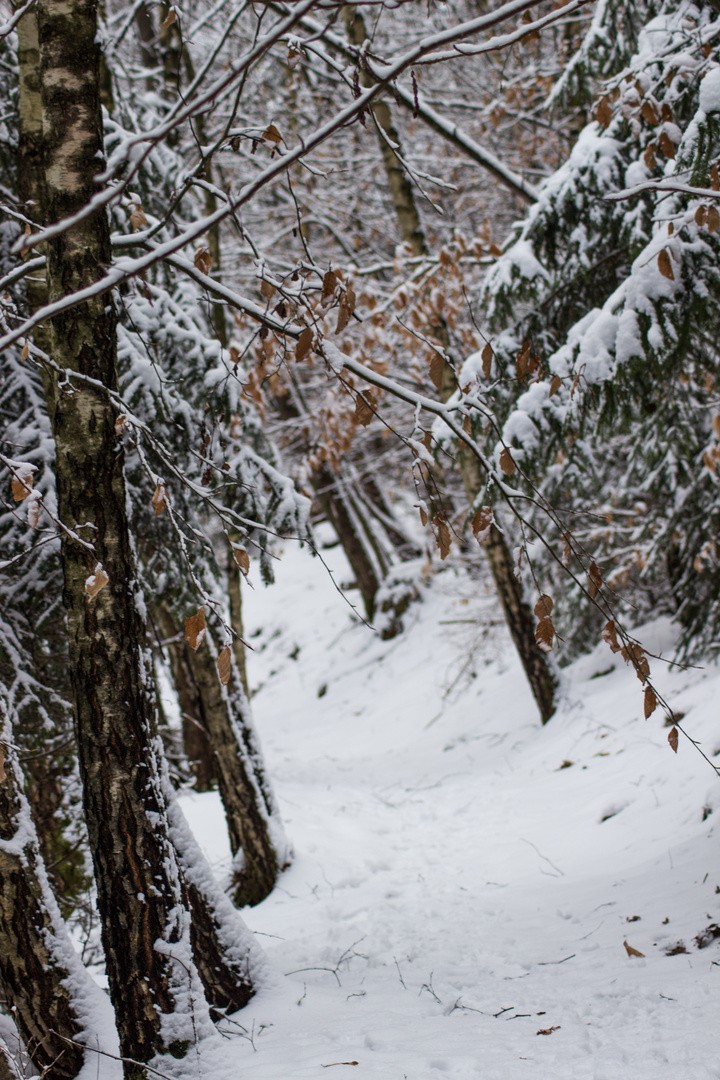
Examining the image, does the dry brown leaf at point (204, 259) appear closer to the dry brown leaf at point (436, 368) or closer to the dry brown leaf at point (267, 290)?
A: the dry brown leaf at point (267, 290)

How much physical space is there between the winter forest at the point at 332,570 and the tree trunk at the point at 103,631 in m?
0.01

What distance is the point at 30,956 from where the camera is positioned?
8.46ft

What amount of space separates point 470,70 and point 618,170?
8.87 meters

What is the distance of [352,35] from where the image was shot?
740 cm

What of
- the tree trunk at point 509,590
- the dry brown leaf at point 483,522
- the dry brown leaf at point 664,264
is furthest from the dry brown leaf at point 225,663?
the tree trunk at point 509,590

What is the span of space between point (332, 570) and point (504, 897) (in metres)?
3.17

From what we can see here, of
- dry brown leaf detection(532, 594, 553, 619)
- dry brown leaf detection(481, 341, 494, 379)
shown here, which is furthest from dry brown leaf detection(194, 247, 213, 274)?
dry brown leaf detection(532, 594, 553, 619)

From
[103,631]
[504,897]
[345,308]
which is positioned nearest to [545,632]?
[345,308]

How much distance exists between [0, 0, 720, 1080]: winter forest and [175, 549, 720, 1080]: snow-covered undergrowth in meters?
0.03

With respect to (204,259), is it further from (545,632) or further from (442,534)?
(545,632)

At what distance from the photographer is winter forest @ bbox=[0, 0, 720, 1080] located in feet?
7.95

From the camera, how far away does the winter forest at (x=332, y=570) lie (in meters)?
2.42

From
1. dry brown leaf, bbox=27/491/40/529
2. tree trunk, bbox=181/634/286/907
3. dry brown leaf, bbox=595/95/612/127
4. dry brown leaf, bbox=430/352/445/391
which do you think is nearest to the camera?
dry brown leaf, bbox=27/491/40/529

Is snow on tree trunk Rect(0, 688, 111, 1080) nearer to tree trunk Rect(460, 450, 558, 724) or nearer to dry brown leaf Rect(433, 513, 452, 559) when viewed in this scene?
dry brown leaf Rect(433, 513, 452, 559)
